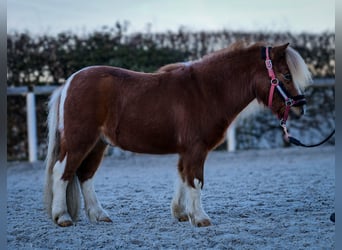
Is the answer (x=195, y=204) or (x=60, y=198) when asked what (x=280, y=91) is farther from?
(x=60, y=198)

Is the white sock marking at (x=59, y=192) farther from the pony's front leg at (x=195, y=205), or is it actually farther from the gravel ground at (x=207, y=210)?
the pony's front leg at (x=195, y=205)

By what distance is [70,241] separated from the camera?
450 cm

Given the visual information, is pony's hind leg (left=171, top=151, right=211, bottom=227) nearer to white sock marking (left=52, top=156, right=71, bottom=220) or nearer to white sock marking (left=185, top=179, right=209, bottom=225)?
white sock marking (left=185, top=179, right=209, bottom=225)

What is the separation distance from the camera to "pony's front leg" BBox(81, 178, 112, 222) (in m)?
5.27

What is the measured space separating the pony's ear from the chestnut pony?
0.03ft

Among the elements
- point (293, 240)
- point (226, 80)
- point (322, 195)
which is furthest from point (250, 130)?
point (293, 240)

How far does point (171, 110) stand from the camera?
5043mm

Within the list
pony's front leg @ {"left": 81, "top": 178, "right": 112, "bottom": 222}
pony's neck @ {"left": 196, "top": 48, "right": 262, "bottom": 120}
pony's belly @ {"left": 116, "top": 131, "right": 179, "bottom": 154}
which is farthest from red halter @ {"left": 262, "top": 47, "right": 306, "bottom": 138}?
pony's front leg @ {"left": 81, "top": 178, "right": 112, "bottom": 222}

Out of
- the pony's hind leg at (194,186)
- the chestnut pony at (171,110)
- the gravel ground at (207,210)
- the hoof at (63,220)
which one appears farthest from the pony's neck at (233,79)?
the hoof at (63,220)

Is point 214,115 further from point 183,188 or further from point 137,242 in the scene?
point 137,242

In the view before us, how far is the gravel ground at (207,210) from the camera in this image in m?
4.38

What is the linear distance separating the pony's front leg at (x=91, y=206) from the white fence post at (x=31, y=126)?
5.83 m

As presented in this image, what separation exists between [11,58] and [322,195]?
7781mm

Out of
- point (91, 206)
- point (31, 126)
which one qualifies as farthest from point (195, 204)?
point (31, 126)
